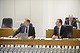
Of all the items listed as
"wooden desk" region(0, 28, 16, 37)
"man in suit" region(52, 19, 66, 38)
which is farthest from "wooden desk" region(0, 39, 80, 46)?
"wooden desk" region(0, 28, 16, 37)

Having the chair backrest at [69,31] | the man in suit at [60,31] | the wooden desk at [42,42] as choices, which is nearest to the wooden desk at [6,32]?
the man in suit at [60,31]

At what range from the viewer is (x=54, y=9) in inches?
413

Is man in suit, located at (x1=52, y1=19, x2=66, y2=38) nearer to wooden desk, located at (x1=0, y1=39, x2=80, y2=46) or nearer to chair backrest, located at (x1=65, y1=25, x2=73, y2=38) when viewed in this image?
chair backrest, located at (x1=65, y1=25, x2=73, y2=38)

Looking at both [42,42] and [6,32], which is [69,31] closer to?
[6,32]

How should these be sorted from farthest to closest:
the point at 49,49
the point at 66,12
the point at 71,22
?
the point at 66,12 → the point at 71,22 → the point at 49,49

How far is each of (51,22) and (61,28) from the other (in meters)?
3.66

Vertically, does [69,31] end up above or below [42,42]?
above

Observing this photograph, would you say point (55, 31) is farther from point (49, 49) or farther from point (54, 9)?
point (54, 9)

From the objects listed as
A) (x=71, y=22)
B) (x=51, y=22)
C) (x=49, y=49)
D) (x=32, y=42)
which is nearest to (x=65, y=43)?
(x=49, y=49)

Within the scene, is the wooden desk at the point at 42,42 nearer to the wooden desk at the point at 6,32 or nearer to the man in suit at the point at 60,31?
the man in suit at the point at 60,31

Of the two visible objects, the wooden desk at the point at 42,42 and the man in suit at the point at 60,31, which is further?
the man in suit at the point at 60,31

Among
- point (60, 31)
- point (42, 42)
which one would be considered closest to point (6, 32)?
point (60, 31)

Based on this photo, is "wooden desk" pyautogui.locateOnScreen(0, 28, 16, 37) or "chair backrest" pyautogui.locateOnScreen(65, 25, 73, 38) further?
"wooden desk" pyautogui.locateOnScreen(0, 28, 16, 37)

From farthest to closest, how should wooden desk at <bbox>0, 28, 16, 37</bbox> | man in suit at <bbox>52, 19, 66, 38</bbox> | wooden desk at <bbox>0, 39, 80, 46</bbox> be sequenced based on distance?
wooden desk at <bbox>0, 28, 16, 37</bbox> < man in suit at <bbox>52, 19, 66, 38</bbox> < wooden desk at <bbox>0, 39, 80, 46</bbox>
